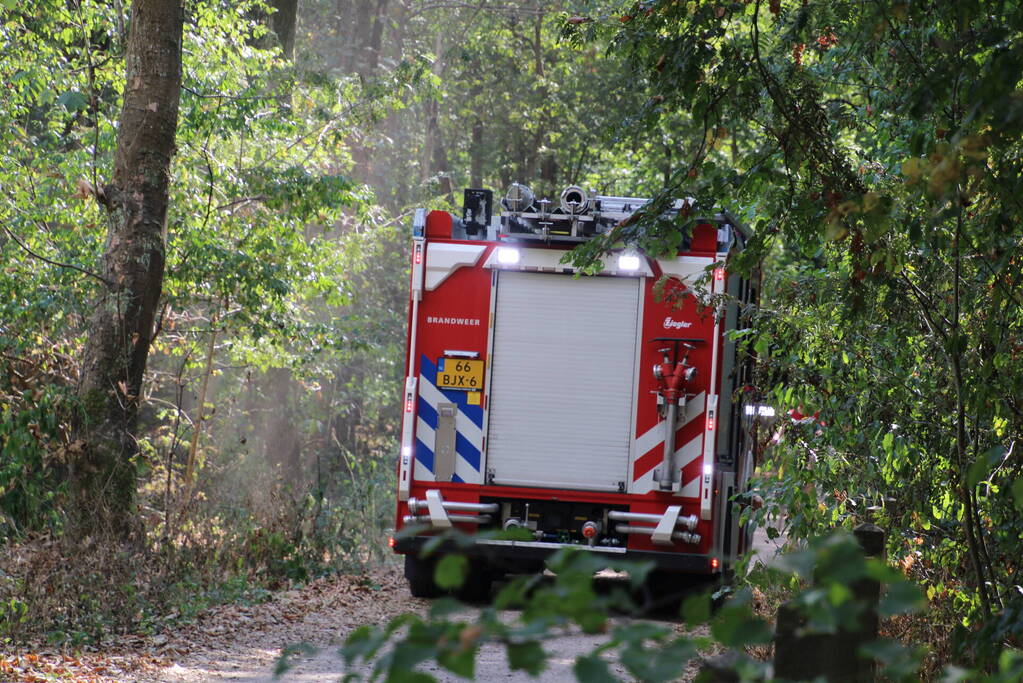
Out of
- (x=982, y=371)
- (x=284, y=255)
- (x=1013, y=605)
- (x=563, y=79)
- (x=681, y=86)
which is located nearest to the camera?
(x=1013, y=605)

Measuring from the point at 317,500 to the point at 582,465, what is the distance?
3.63 meters

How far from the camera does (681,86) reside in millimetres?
4941

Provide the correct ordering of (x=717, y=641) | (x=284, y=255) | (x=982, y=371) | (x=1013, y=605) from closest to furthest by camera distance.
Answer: (x=717, y=641) → (x=1013, y=605) → (x=982, y=371) → (x=284, y=255)

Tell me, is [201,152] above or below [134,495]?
above

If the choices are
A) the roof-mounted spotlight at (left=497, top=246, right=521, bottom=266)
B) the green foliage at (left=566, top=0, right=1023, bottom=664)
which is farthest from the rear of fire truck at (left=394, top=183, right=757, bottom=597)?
the green foliage at (left=566, top=0, right=1023, bottom=664)

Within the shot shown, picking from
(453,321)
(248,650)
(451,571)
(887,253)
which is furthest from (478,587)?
(451,571)

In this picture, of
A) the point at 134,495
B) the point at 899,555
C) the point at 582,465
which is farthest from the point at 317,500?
the point at 899,555

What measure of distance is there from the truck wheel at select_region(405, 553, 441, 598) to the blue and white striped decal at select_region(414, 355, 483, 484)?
3.21 ft

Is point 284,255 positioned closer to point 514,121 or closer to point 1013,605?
point 1013,605

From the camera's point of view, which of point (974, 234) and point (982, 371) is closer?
point (982, 371)

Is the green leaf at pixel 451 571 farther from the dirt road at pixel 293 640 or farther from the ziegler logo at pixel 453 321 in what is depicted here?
the ziegler logo at pixel 453 321

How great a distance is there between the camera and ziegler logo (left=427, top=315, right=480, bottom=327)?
1038 cm

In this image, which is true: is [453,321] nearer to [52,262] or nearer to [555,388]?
[555,388]

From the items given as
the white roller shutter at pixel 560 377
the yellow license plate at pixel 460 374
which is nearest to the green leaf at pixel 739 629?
the white roller shutter at pixel 560 377
